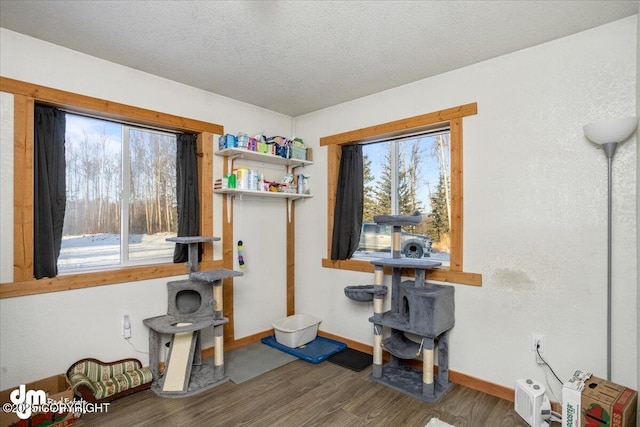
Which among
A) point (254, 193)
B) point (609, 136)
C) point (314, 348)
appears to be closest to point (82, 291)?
point (254, 193)

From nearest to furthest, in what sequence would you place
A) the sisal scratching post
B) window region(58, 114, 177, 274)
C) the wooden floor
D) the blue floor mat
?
the wooden floor, the sisal scratching post, window region(58, 114, 177, 274), the blue floor mat

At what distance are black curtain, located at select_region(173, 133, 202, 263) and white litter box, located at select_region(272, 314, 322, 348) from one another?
1200 millimetres

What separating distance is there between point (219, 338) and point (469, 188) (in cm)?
235

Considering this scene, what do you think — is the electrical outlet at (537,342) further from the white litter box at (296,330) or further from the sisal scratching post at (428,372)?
the white litter box at (296,330)

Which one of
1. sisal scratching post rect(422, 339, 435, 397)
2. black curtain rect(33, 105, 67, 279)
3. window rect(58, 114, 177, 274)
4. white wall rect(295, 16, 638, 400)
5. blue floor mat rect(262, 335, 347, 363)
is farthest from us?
blue floor mat rect(262, 335, 347, 363)

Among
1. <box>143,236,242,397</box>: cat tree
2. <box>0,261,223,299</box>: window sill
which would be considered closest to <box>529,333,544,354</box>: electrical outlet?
<box>143,236,242,397</box>: cat tree

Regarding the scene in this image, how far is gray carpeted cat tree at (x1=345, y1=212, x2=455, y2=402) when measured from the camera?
244 cm

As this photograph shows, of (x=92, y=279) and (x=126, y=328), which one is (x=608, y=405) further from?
(x=92, y=279)

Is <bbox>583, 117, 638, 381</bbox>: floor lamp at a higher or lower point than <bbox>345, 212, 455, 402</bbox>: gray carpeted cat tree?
higher

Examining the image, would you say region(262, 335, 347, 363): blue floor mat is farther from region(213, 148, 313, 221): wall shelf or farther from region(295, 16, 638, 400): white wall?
region(213, 148, 313, 221): wall shelf

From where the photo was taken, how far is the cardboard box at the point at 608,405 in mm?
1695

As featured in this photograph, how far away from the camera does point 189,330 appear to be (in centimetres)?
246

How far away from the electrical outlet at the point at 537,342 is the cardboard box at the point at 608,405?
36cm

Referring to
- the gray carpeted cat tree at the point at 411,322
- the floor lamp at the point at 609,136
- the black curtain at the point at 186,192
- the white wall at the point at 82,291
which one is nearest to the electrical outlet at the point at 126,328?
the white wall at the point at 82,291
